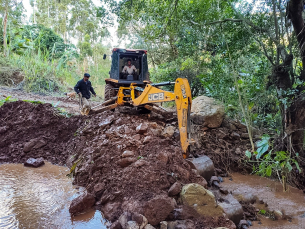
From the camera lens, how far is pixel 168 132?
4879 millimetres

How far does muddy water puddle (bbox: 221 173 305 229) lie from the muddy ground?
0.22m

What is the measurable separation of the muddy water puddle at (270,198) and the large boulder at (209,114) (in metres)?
1.31

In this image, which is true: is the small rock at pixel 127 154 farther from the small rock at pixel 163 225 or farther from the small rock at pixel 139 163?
the small rock at pixel 163 225

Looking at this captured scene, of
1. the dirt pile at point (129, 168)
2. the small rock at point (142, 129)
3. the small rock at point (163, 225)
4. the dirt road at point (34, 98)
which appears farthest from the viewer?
the dirt road at point (34, 98)

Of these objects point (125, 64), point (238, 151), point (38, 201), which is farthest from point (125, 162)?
point (125, 64)

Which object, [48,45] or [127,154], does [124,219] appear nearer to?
[127,154]

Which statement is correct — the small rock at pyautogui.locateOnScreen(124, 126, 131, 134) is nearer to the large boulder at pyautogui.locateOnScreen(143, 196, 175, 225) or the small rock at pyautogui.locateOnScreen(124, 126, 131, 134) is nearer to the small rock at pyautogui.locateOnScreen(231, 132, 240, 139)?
the large boulder at pyautogui.locateOnScreen(143, 196, 175, 225)

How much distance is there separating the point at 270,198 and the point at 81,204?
2988mm

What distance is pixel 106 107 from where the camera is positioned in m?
5.67

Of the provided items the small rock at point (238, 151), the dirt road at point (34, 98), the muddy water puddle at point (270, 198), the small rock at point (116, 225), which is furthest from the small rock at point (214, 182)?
the dirt road at point (34, 98)

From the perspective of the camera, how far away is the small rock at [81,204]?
9.09ft

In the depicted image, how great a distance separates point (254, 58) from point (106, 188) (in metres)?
4.62

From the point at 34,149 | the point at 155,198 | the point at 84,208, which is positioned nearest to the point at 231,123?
the point at 155,198

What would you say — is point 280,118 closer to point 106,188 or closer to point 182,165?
point 182,165
